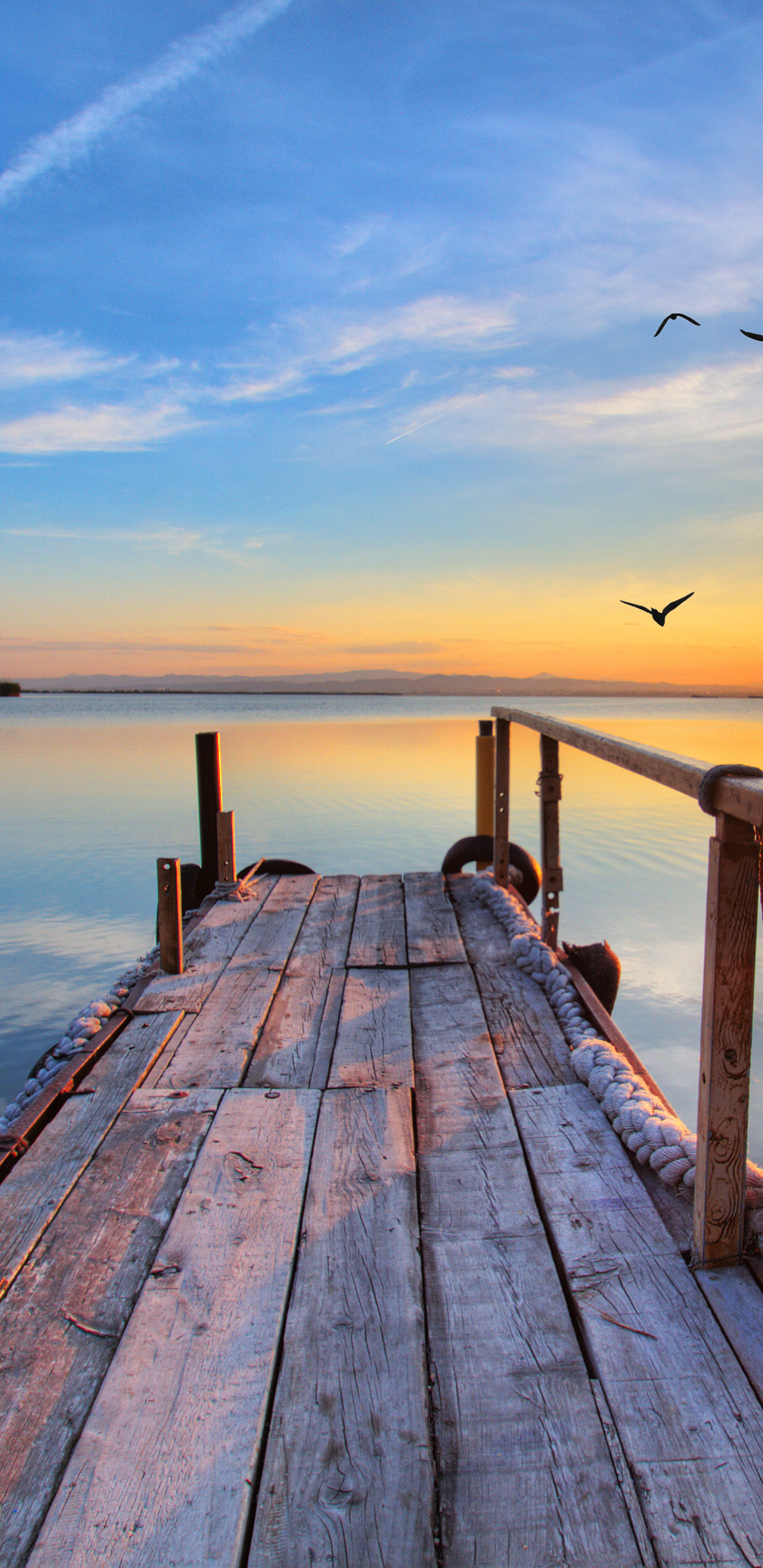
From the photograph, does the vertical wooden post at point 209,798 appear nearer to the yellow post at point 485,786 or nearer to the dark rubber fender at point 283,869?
the dark rubber fender at point 283,869

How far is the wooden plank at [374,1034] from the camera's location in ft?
10.6

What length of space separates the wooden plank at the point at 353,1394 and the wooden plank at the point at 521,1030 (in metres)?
0.83

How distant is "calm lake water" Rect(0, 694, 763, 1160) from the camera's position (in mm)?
7410

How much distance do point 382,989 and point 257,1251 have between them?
210cm

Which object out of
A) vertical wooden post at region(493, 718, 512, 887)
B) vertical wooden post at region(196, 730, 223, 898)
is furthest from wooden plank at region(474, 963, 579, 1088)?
vertical wooden post at region(196, 730, 223, 898)

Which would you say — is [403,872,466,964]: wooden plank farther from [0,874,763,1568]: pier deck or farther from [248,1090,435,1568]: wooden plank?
[248,1090,435,1568]: wooden plank

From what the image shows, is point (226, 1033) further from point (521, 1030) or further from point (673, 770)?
point (673, 770)

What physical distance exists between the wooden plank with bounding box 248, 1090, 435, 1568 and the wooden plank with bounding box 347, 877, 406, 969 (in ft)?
7.09

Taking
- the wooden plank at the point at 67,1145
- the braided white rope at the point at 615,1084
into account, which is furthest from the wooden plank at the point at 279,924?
the braided white rope at the point at 615,1084

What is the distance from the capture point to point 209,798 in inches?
292

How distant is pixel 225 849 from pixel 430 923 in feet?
6.51

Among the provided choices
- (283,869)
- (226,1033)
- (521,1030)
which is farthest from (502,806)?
(226,1033)

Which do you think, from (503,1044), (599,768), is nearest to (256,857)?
(503,1044)

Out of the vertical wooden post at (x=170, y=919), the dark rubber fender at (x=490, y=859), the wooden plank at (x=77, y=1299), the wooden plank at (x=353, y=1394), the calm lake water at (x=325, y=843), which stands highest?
the vertical wooden post at (x=170, y=919)
